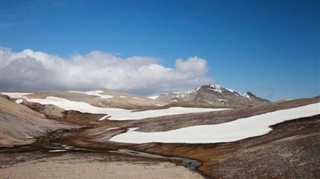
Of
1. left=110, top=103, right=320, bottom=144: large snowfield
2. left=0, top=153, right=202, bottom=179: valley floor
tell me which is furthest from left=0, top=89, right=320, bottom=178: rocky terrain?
left=110, top=103, right=320, bottom=144: large snowfield

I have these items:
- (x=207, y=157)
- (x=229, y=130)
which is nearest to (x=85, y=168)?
(x=207, y=157)

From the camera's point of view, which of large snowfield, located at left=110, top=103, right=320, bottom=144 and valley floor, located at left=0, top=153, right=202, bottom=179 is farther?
large snowfield, located at left=110, top=103, right=320, bottom=144

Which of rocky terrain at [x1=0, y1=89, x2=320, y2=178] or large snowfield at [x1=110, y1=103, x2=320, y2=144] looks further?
large snowfield at [x1=110, y1=103, x2=320, y2=144]

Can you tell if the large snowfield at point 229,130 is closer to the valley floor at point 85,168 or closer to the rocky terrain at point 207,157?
the rocky terrain at point 207,157

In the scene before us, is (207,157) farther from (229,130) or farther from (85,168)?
(85,168)

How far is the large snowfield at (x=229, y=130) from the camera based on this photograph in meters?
69.3

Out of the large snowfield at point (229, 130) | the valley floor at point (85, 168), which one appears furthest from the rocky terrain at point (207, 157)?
the large snowfield at point (229, 130)

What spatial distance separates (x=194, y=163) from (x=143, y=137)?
107ft

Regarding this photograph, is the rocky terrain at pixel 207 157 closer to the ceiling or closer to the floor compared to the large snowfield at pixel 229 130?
closer to the floor

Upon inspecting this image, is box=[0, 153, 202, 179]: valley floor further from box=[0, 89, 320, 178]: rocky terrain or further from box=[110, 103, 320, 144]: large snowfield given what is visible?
box=[110, 103, 320, 144]: large snowfield

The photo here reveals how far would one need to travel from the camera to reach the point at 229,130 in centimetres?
7581

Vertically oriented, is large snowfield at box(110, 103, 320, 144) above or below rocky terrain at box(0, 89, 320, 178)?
above

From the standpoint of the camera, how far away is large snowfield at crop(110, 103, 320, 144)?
69.3 meters

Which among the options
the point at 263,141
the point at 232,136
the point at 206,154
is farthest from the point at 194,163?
the point at 232,136
